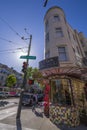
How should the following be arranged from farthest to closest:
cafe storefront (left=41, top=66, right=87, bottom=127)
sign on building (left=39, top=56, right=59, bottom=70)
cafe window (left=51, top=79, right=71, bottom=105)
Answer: sign on building (left=39, top=56, right=59, bottom=70) → cafe window (left=51, top=79, right=71, bottom=105) → cafe storefront (left=41, top=66, right=87, bottom=127)

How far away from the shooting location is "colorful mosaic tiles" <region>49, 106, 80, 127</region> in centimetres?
688

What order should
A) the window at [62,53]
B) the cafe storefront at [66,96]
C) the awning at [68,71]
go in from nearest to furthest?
the cafe storefront at [66,96] < the awning at [68,71] < the window at [62,53]

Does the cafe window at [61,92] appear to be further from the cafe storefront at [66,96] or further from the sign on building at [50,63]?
the sign on building at [50,63]

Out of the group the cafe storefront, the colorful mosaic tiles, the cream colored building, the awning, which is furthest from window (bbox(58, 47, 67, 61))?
the colorful mosaic tiles

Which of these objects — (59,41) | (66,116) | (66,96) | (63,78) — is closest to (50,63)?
(63,78)

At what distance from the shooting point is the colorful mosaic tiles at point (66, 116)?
22.6 feet

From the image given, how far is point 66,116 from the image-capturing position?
7.00 meters

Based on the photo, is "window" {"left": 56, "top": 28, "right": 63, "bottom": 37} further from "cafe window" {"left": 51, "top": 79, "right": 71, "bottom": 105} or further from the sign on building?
"cafe window" {"left": 51, "top": 79, "right": 71, "bottom": 105}

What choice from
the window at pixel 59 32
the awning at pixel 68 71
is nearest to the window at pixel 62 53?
the window at pixel 59 32

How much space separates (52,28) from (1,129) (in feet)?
44.0

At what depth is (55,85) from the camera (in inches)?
350

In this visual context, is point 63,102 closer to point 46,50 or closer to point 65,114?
point 65,114

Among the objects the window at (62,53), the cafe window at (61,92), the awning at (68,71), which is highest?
the window at (62,53)

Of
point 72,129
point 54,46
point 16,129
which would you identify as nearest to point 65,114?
point 72,129
